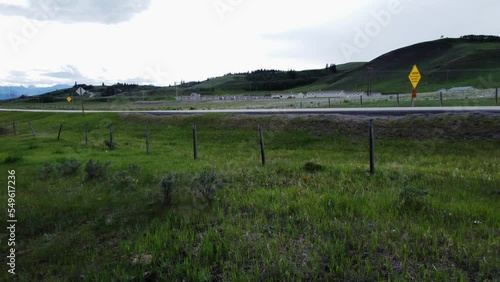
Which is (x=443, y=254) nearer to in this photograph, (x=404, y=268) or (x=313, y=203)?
(x=404, y=268)

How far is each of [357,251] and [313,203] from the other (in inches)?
77.7

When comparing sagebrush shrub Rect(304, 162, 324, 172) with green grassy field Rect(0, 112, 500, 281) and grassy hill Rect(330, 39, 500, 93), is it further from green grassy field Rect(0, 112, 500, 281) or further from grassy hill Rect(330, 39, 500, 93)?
grassy hill Rect(330, 39, 500, 93)

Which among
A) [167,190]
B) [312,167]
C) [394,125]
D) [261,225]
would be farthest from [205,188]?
[394,125]

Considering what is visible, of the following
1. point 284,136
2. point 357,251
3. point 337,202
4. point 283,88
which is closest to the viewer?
point 357,251

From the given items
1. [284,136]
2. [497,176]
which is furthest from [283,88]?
[497,176]

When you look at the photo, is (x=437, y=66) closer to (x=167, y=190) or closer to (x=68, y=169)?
(x=68, y=169)

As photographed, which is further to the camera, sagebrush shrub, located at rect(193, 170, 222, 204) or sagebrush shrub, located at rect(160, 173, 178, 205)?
sagebrush shrub, located at rect(193, 170, 222, 204)

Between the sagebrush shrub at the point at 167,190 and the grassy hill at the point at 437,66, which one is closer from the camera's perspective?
the sagebrush shrub at the point at 167,190

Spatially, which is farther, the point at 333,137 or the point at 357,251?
the point at 333,137

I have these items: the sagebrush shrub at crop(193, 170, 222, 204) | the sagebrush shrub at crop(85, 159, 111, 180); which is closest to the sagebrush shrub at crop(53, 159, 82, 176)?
the sagebrush shrub at crop(85, 159, 111, 180)

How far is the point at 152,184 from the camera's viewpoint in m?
9.98

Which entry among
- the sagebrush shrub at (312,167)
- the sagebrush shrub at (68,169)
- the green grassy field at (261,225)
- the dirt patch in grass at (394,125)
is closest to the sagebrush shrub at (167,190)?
the green grassy field at (261,225)

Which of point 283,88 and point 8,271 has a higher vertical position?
point 283,88

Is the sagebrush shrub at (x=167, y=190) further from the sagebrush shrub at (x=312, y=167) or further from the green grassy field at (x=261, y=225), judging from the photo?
the sagebrush shrub at (x=312, y=167)
